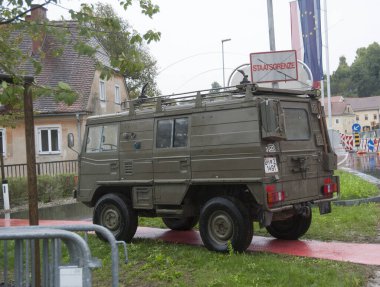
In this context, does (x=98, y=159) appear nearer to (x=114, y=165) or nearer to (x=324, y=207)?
(x=114, y=165)

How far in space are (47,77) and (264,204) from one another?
22.9 meters

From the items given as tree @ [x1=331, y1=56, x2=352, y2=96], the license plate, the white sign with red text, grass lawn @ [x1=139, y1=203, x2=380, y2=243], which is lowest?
grass lawn @ [x1=139, y1=203, x2=380, y2=243]

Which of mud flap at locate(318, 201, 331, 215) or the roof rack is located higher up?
the roof rack

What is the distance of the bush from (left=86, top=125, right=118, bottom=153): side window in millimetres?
7286

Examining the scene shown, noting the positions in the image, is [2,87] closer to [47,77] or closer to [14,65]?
[14,65]

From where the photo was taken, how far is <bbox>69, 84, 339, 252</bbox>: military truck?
7254mm

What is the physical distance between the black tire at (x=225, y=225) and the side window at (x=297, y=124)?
139 cm

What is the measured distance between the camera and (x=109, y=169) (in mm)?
9203

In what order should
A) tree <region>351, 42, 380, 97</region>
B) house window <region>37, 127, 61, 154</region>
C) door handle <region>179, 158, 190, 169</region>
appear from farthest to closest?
tree <region>351, 42, 380, 97</region> → house window <region>37, 127, 61, 154</region> → door handle <region>179, 158, 190, 169</region>

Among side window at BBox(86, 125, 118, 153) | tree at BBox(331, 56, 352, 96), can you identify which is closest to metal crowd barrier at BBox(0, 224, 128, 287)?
side window at BBox(86, 125, 118, 153)

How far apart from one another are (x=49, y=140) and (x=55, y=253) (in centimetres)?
2445

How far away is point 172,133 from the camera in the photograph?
830cm

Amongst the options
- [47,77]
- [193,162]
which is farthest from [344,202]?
[47,77]

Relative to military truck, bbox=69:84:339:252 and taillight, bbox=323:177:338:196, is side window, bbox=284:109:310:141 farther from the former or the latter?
taillight, bbox=323:177:338:196
